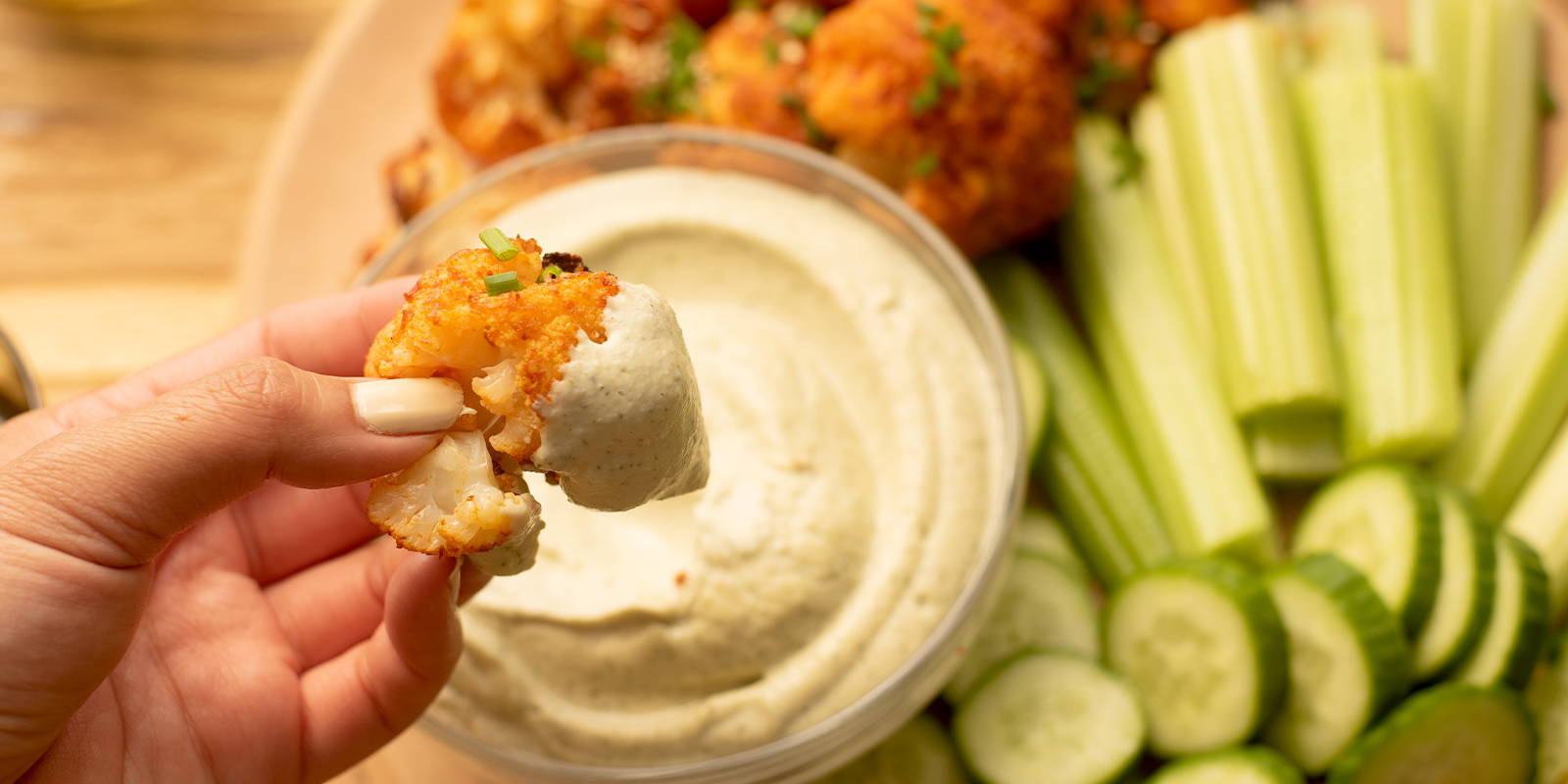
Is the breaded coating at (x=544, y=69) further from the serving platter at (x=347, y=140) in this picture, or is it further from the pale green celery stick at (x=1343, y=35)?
the pale green celery stick at (x=1343, y=35)

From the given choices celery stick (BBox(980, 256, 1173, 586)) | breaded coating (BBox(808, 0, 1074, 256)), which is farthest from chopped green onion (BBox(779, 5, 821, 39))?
celery stick (BBox(980, 256, 1173, 586))

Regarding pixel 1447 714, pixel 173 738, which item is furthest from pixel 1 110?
pixel 1447 714

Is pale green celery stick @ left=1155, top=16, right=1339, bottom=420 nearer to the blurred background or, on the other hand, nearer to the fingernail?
the fingernail

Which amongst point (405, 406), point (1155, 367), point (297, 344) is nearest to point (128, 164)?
point (297, 344)

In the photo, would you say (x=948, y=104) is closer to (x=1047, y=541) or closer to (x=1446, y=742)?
(x=1047, y=541)

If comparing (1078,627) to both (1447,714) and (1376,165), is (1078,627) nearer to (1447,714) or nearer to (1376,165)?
(1447,714)

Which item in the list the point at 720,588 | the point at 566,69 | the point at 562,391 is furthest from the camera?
the point at 566,69
